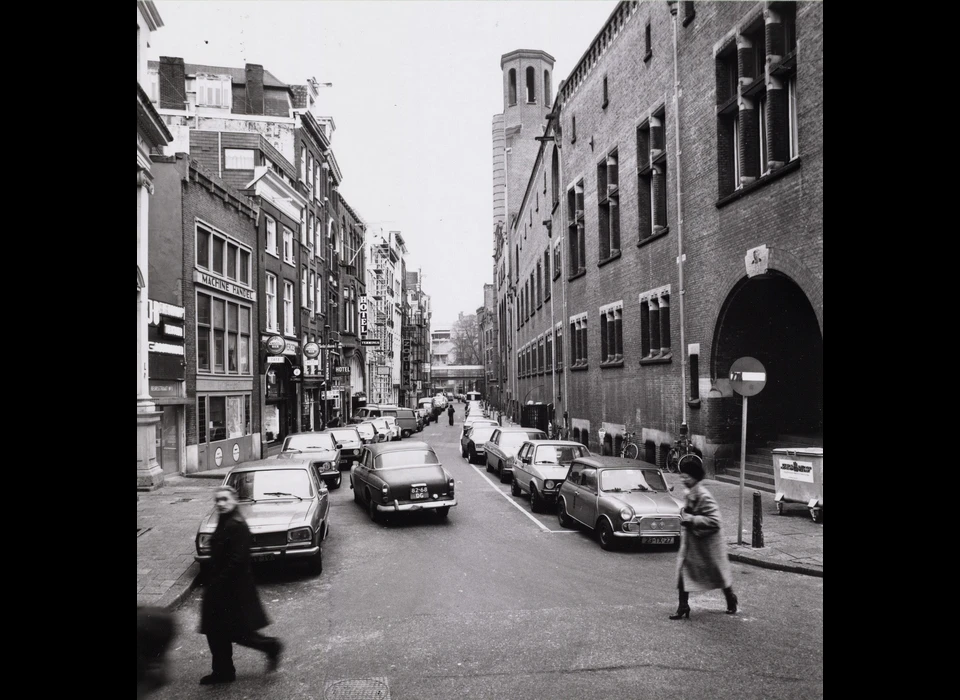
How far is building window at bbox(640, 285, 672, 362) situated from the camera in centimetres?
2222

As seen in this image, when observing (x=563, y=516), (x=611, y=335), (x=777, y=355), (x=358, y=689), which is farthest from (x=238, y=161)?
(x=358, y=689)

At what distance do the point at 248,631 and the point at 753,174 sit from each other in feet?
50.7

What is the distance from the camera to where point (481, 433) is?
89.5ft

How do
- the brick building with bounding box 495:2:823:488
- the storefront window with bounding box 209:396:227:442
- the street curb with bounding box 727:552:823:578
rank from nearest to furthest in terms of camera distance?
the street curb with bounding box 727:552:823:578, the brick building with bounding box 495:2:823:488, the storefront window with bounding box 209:396:227:442

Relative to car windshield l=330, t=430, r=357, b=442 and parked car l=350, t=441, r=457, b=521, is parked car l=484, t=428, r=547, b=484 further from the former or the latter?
parked car l=350, t=441, r=457, b=521

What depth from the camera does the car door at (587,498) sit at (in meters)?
11.8

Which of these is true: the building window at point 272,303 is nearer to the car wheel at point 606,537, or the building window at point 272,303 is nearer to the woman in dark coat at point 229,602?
the car wheel at point 606,537

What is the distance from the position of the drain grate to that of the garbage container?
30.3 feet

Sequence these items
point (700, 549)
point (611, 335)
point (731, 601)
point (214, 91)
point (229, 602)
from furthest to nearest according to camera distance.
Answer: point (214, 91) < point (611, 335) < point (731, 601) < point (700, 549) < point (229, 602)

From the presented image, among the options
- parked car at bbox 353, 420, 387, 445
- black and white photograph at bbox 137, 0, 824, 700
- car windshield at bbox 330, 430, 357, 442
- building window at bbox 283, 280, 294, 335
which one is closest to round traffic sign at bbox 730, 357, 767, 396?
black and white photograph at bbox 137, 0, 824, 700

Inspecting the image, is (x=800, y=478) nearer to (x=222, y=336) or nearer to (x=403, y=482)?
(x=403, y=482)

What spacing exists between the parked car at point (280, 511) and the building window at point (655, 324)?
529 inches

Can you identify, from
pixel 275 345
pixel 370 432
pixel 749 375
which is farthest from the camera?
pixel 370 432

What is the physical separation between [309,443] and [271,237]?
590 inches
